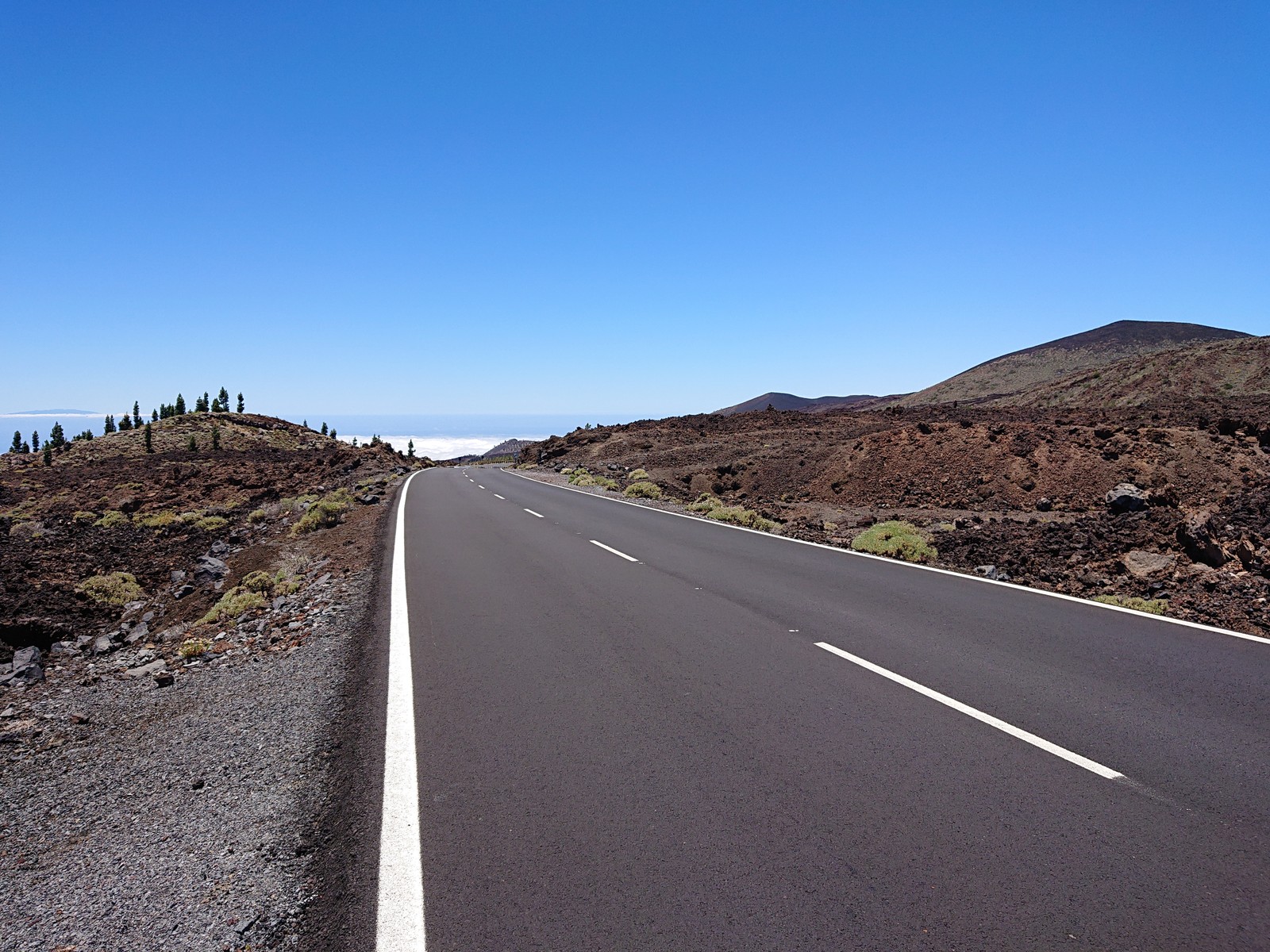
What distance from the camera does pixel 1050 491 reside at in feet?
65.3

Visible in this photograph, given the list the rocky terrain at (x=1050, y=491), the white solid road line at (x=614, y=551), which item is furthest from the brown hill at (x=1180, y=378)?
the white solid road line at (x=614, y=551)

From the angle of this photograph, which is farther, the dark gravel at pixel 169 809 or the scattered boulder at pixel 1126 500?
the scattered boulder at pixel 1126 500

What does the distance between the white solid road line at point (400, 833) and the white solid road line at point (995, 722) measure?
146 inches

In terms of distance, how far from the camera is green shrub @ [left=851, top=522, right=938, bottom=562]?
40.9 feet

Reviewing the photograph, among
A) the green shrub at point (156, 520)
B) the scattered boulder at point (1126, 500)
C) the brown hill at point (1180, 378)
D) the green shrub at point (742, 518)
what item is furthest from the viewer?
the brown hill at point (1180, 378)

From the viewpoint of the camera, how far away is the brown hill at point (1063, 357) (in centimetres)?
9731

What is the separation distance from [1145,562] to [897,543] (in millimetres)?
3714

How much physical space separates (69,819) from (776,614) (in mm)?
6320

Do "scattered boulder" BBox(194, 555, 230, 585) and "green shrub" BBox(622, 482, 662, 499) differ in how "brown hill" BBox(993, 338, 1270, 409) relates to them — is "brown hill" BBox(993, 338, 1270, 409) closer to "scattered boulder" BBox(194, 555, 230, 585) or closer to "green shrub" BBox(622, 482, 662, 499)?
"green shrub" BBox(622, 482, 662, 499)

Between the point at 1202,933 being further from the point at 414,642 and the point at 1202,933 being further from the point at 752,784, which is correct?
the point at 414,642

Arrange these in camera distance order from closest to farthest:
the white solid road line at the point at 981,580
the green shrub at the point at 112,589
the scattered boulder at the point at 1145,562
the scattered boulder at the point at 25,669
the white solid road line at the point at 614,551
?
the white solid road line at the point at 981,580
the scattered boulder at the point at 25,669
the scattered boulder at the point at 1145,562
the white solid road line at the point at 614,551
the green shrub at the point at 112,589

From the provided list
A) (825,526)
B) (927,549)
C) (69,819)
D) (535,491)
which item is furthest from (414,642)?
(535,491)

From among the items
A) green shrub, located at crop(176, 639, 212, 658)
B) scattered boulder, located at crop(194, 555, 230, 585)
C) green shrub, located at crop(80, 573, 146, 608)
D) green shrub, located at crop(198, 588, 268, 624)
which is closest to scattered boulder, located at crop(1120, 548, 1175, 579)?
green shrub, located at crop(176, 639, 212, 658)

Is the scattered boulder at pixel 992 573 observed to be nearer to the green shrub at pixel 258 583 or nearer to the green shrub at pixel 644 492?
the green shrub at pixel 258 583
